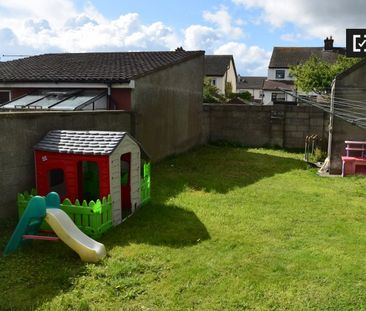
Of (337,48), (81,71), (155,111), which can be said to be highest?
(337,48)

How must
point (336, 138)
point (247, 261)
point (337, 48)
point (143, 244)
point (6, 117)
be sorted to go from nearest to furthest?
point (247, 261)
point (143, 244)
point (6, 117)
point (336, 138)
point (337, 48)

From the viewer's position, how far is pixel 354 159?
41.2 ft

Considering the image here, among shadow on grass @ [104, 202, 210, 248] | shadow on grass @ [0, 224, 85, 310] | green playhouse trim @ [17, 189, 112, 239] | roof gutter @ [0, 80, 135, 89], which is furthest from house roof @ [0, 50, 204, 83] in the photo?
shadow on grass @ [0, 224, 85, 310]

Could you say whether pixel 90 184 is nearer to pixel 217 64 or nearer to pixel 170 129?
pixel 170 129

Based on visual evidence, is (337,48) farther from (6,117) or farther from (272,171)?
(6,117)

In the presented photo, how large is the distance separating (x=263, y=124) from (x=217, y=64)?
124ft

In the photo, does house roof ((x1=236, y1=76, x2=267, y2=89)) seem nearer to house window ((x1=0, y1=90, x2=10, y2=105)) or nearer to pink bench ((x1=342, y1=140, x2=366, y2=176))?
pink bench ((x1=342, y1=140, x2=366, y2=176))

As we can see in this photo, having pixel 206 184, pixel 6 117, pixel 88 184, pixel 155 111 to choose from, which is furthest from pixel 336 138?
pixel 6 117

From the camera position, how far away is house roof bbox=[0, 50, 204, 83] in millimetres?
12802

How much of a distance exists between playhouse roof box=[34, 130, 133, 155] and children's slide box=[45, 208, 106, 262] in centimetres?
142

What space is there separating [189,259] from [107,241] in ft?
5.24

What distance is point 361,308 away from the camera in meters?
4.78

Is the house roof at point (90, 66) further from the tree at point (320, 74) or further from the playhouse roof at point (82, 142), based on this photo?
the tree at point (320, 74)

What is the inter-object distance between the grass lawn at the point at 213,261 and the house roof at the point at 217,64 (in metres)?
44.9
